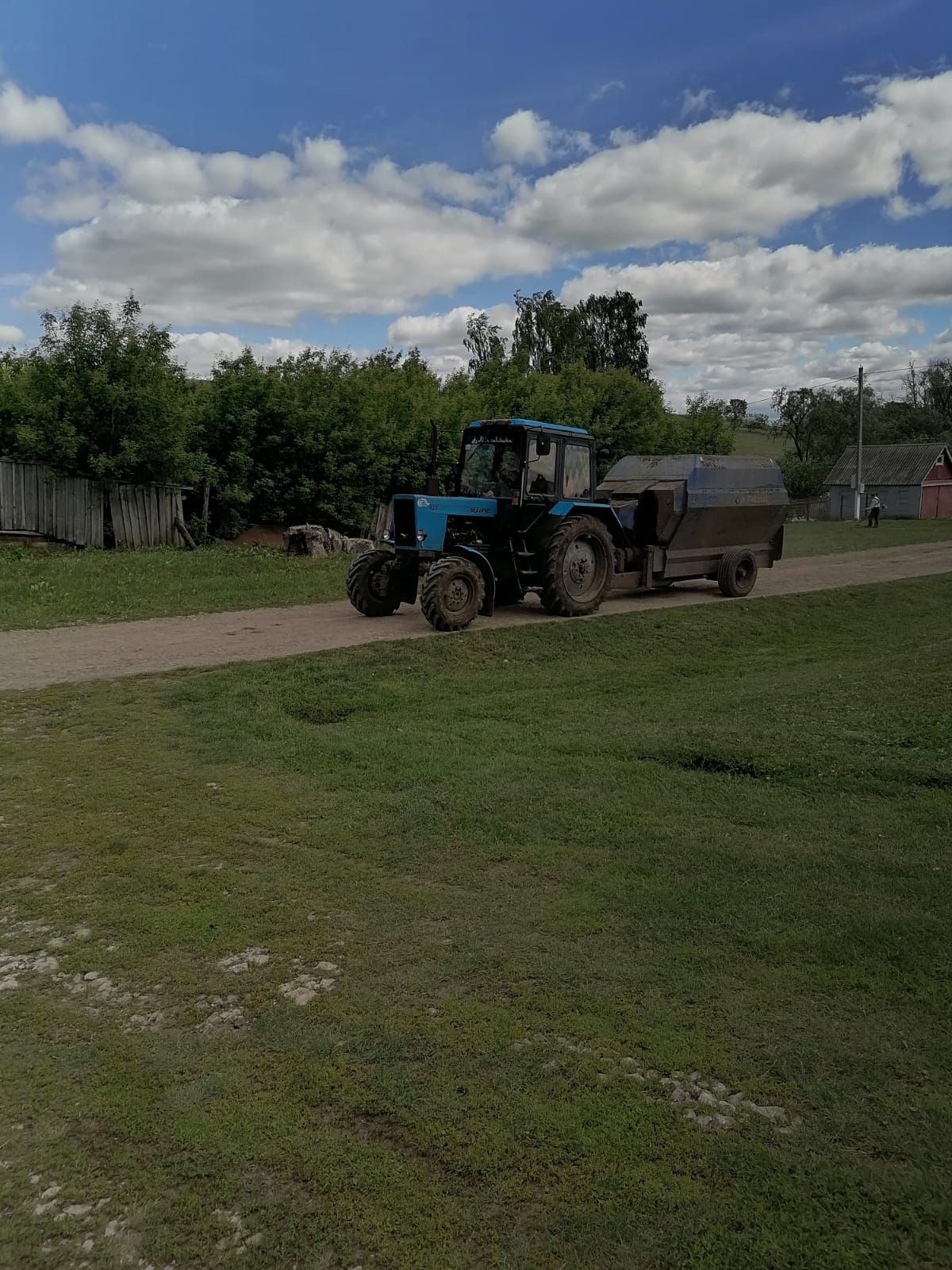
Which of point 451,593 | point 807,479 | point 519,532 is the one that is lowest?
point 451,593

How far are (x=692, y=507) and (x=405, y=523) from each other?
5.46 meters

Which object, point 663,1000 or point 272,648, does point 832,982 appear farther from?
point 272,648

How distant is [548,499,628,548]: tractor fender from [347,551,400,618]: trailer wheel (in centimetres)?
248

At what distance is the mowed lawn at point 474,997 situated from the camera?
2.74 m

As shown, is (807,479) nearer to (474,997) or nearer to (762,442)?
(762,442)

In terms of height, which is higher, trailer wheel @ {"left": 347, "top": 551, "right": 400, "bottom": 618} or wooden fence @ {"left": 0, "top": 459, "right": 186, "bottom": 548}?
wooden fence @ {"left": 0, "top": 459, "right": 186, "bottom": 548}

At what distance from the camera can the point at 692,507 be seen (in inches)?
639

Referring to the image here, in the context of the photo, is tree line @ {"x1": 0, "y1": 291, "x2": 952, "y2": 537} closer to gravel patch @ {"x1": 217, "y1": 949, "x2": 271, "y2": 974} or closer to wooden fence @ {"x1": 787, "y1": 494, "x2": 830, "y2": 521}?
gravel patch @ {"x1": 217, "y1": 949, "x2": 271, "y2": 974}

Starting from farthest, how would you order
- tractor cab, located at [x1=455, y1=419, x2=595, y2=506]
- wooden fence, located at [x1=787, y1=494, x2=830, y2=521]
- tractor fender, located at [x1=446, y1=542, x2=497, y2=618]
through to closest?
wooden fence, located at [x1=787, y1=494, x2=830, y2=521] → tractor cab, located at [x1=455, y1=419, x2=595, y2=506] → tractor fender, located at [x1=446, y1=542, x2=497, y2=618]

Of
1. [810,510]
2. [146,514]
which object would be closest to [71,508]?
[146,514]

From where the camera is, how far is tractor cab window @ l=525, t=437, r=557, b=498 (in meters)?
13.7

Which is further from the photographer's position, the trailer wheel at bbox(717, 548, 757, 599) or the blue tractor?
the trailer wheel at bbox(717, 548, 757, 599)

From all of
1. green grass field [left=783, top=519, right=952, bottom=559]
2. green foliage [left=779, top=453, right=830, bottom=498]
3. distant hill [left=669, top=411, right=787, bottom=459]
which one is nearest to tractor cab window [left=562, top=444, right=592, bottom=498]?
green grass field [left=783, top=519, right=952, bottom=559]

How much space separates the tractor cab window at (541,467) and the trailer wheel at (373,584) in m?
2.23
